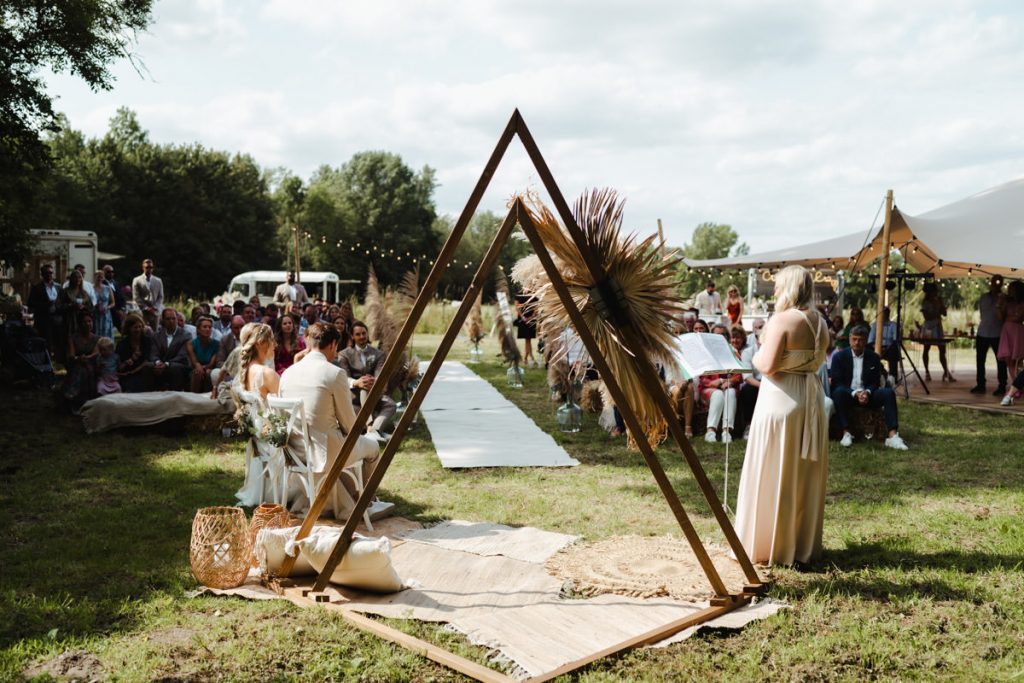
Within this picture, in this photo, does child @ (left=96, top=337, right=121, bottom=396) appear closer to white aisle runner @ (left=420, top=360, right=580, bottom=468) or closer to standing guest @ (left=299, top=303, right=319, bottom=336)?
white aisle runner @ (left=420, top=360, right=580, bottom=468)

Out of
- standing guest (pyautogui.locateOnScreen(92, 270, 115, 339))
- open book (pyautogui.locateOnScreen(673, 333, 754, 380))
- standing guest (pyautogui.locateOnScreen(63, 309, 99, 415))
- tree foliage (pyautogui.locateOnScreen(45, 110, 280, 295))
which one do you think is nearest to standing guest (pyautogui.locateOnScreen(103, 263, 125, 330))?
standing guest (pyautogui.locateOnScreen(92, 270, 115, 339))

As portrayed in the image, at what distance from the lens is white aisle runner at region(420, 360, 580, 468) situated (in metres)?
8.10

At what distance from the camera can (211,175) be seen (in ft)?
149

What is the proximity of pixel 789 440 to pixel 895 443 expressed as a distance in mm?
4578

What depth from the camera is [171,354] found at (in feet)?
33.9

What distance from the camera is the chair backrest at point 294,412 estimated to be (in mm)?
5582

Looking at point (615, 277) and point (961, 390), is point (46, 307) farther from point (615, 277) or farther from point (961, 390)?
point (961, 390)

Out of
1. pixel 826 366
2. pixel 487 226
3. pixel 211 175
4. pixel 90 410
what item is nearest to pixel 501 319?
pixel 826 366

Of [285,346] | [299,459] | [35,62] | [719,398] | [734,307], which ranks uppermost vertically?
[35,62]

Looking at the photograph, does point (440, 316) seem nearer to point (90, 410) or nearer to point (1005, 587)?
point (90, 410)

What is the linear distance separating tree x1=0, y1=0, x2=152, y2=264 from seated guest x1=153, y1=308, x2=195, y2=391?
4.31m

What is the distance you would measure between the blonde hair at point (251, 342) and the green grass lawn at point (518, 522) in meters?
1.05

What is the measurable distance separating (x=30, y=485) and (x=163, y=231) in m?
38.4

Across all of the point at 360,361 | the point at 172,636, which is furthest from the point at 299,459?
the point at 360,361
